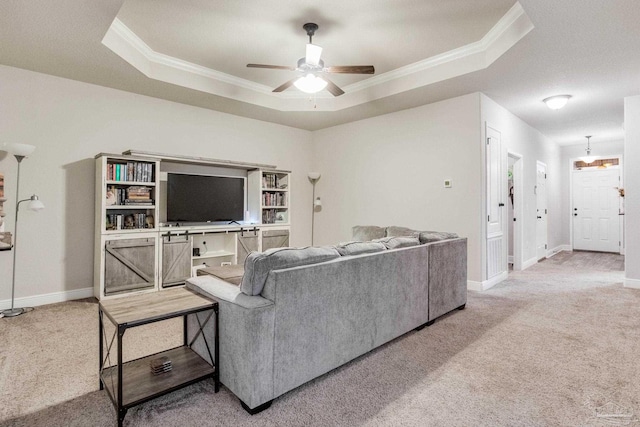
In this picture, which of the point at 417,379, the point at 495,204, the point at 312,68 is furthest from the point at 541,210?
the point at 417,379

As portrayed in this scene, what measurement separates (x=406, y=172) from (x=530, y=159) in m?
2.75

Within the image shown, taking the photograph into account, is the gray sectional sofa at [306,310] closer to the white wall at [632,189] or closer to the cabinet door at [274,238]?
the cabinet door at [274,238]

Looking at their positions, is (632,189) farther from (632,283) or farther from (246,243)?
(246,243)

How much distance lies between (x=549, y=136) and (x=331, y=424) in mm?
7718

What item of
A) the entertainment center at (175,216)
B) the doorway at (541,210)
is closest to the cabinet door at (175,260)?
the entertainment center at (175,216)

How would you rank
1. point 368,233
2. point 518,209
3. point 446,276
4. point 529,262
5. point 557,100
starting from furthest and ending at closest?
point 529,262
point 518,209
point 368,233
point 557,100
point 446,276

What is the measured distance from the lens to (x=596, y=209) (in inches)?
309

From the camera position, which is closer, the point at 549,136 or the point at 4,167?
the point at 4,167

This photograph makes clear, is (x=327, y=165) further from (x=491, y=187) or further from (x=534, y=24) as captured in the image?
(x=534, y=24)

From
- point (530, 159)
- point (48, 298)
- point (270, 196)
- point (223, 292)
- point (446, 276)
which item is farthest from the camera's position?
point (530, 159)

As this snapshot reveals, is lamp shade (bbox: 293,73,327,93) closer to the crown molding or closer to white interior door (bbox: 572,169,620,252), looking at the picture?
the crown molding

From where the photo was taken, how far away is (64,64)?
11.5 feet

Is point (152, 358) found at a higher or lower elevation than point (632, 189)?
lower

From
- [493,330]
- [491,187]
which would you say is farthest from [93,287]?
[491,187]
